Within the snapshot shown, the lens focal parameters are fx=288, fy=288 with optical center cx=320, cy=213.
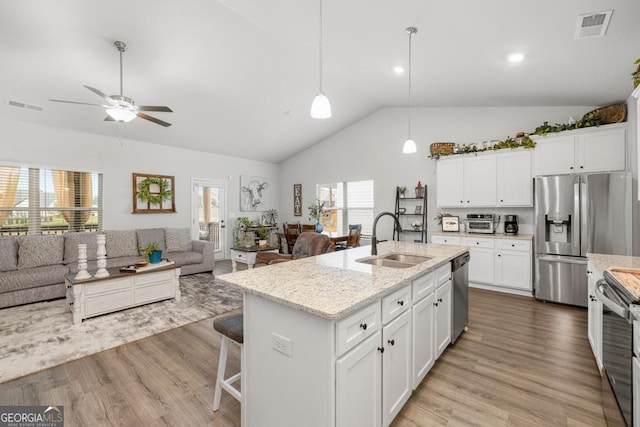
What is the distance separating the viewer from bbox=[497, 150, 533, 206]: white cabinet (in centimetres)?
439

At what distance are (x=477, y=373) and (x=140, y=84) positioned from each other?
17.4 ft

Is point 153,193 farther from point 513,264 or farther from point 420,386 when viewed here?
point 513,264

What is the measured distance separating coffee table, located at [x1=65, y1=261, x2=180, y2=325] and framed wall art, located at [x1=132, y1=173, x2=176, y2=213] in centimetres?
225

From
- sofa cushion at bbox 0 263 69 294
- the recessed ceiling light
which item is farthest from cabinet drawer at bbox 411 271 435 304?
sofa cushion at bbox 0 263 69 294

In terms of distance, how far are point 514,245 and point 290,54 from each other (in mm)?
Answer: 4357

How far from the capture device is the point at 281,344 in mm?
1429

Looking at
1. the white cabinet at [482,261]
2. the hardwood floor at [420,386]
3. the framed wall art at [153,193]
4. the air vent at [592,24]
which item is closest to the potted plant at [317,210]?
the framed wall art at [153,193]

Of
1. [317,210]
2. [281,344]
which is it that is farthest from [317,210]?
[281,344]

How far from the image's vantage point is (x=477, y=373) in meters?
2.34

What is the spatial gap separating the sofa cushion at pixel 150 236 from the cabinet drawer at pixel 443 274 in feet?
16.1

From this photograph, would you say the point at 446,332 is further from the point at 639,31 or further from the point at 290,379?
the point at 639,31

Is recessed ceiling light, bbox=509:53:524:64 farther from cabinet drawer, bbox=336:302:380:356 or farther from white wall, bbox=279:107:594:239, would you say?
cabinet drawer, bbox=336:302:380:356

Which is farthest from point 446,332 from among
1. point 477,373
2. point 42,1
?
point 42,1

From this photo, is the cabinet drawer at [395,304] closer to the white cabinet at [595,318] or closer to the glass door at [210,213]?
the white cabinet at [595,318]
